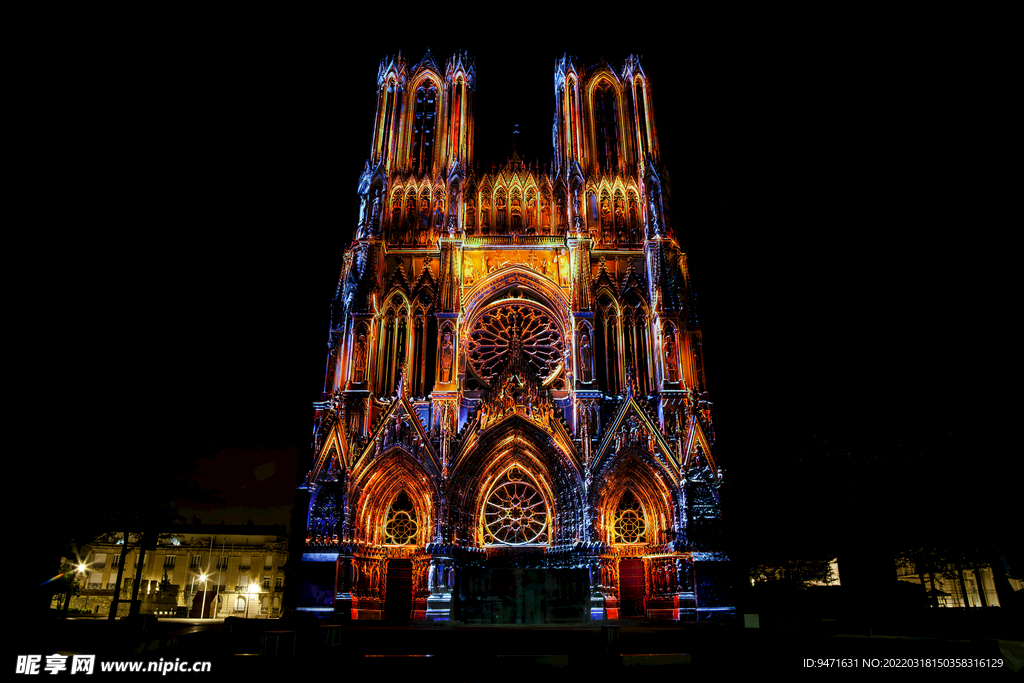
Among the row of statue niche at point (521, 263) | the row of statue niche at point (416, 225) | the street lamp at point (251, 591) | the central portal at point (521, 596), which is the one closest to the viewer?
the central portal at point (521, 596)

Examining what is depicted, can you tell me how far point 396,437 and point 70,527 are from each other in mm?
11526

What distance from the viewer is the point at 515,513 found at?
84.4ft

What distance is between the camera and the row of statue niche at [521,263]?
102ft

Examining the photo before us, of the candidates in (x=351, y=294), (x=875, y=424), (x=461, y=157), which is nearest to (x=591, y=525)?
(x=875, y=424)

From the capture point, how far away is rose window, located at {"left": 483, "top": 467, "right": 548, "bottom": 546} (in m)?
25.4

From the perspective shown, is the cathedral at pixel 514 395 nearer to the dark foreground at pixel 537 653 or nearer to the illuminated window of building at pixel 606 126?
the illuminated window of building at pixel 606 126

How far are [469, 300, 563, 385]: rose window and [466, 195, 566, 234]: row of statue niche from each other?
4378 millimetres

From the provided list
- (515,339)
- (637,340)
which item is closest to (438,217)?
(515,339)

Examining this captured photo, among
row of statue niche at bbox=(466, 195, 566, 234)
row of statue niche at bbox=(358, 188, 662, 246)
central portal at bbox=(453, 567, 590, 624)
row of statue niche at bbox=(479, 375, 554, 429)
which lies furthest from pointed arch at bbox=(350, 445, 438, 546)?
row of statue niche at bbox=(466, 195, 566, 234)

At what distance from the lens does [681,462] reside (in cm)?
2531

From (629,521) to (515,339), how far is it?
9.45 metres

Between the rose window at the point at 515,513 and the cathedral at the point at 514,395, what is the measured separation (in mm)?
81

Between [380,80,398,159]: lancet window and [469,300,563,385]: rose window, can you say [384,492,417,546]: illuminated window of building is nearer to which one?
[469,300,563,385]: rose window

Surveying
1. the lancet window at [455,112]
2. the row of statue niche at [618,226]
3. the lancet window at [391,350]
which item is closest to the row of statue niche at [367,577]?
the lancet window at [391,350]
